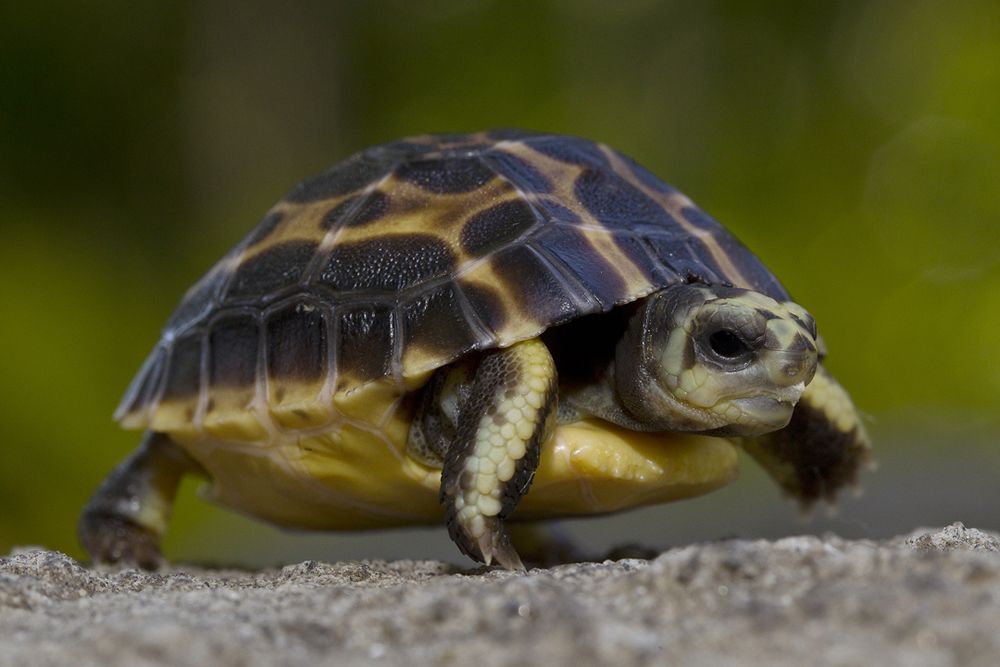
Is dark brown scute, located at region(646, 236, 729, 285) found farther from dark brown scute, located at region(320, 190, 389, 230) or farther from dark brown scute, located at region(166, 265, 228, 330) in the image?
dark brown scute, located at region(166, 265, 228, 330)

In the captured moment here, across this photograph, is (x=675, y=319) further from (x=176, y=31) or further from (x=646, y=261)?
(x=176, y=31)

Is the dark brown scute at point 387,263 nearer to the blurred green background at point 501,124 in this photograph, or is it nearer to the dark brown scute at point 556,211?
the dark brown scute at point 556,211

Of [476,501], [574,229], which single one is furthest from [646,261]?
[476,501]

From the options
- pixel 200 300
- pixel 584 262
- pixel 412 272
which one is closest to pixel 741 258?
pixel 584 262

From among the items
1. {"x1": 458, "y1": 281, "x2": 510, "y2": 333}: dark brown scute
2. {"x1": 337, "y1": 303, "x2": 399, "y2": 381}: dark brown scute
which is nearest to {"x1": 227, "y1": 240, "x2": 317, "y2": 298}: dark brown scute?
{"x1": 337, "y1": 303, "x2": 399, "y2": 381}: dark brown scute

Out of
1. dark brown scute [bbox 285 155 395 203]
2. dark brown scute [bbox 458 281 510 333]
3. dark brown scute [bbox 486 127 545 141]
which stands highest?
dark brown scute [bbox 486 127 545 141]

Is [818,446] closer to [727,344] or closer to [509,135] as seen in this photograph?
[727,344]

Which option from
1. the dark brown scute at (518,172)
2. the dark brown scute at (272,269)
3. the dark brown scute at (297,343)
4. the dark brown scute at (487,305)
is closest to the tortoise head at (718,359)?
the dark brown scute at (487,305)
